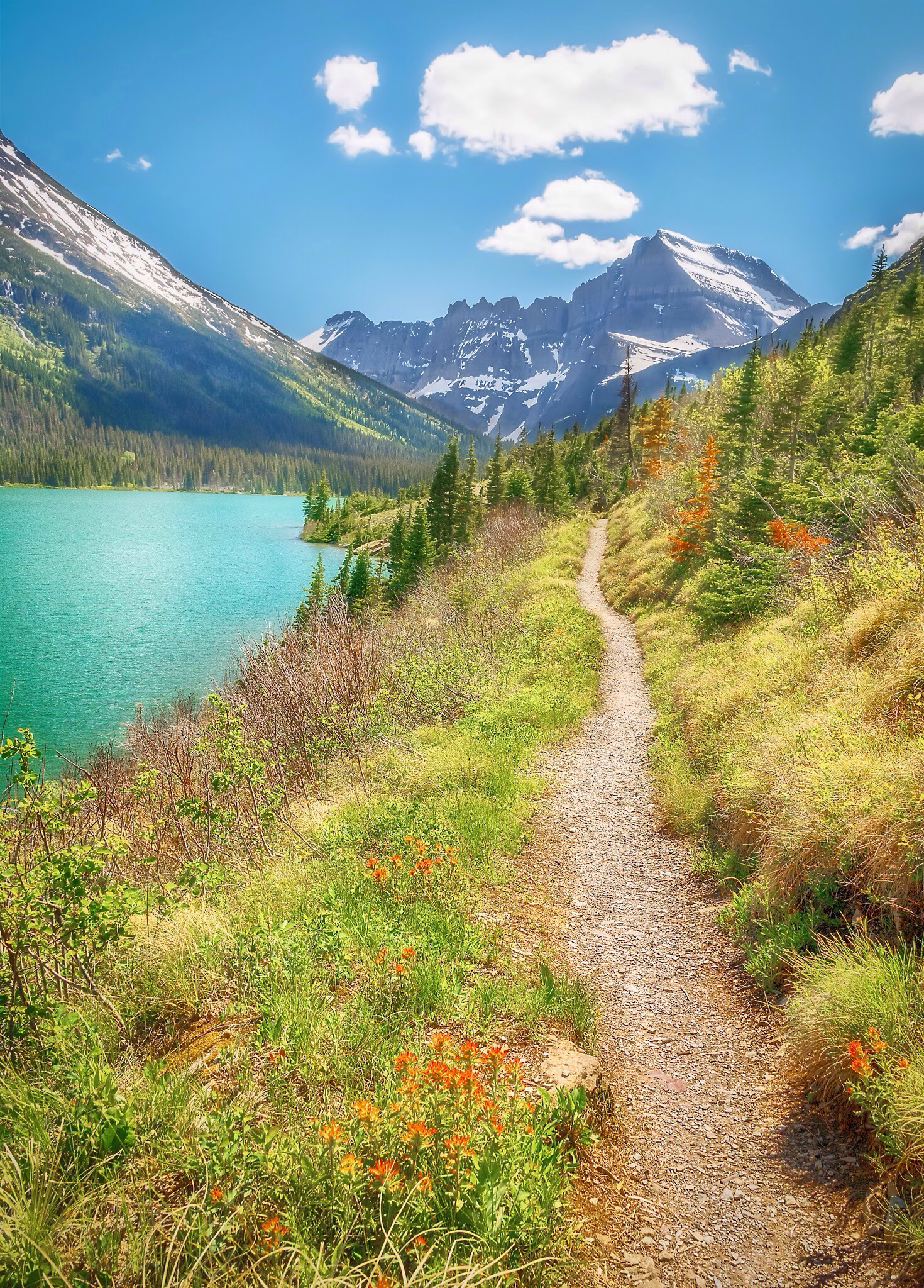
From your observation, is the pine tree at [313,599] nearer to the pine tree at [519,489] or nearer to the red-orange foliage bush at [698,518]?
the red-orange foliage bush at [698,518]

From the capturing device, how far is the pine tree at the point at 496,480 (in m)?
45.7

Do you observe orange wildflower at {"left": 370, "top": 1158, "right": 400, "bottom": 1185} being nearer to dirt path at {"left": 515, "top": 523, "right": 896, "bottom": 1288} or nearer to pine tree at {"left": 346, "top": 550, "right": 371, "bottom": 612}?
dirt path at {"left": 515, "top": 523, "right": 896, "bottom": 1288}

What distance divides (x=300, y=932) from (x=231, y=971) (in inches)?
20.0

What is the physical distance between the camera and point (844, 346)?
4234cm

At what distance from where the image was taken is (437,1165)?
2500mm

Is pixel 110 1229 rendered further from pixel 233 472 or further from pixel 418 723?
pixel 233 472

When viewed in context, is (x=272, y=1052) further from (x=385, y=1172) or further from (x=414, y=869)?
(x=414, y=869)

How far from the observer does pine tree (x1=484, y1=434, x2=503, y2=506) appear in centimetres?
4569

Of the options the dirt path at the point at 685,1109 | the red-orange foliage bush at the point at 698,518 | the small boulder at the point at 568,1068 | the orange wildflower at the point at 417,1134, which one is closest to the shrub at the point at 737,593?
the red-orange foliage bush at the point at 698,518

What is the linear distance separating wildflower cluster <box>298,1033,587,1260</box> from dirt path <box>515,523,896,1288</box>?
62 cm

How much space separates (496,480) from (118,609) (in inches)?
1103

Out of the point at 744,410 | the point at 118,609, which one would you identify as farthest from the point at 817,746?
the point at 118,609

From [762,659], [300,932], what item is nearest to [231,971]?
[300,932]

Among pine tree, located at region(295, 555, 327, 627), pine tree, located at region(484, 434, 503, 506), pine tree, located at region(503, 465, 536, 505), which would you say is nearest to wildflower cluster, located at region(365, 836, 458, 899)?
pine tree, located at region(295, 555, 327, 627)
